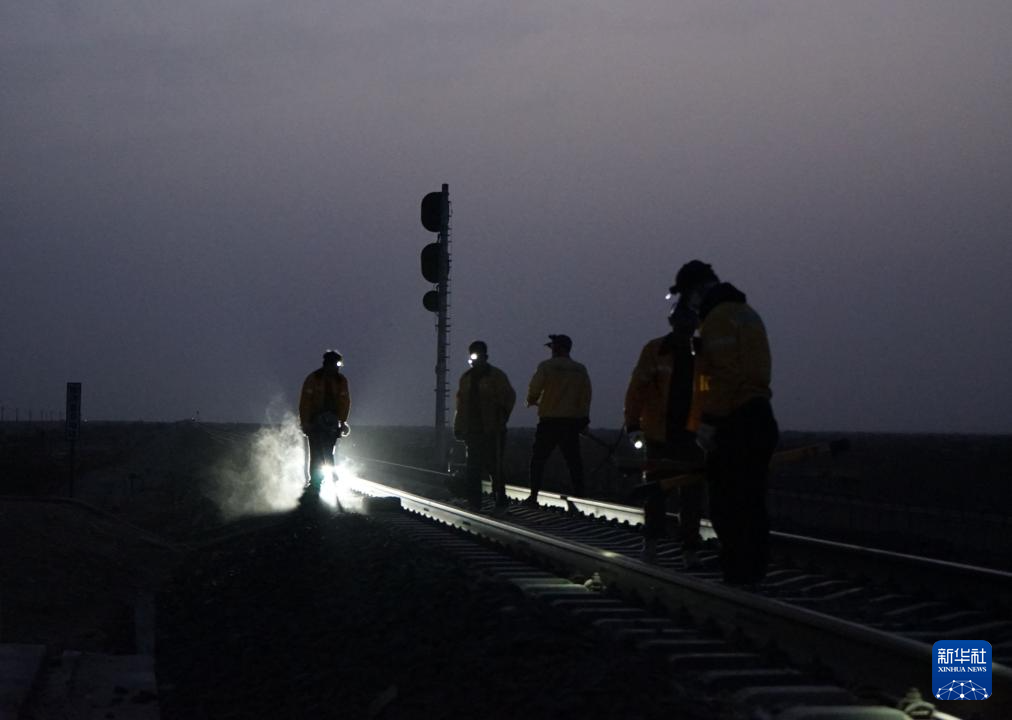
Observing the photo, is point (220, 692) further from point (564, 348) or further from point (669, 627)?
point (564, 348)

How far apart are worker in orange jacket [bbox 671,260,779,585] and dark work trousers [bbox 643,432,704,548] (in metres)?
1.58

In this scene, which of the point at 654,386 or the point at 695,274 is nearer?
the point at 695,274

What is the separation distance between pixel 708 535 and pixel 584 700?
21.9 ft

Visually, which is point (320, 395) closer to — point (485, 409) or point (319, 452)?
point (319, 452)

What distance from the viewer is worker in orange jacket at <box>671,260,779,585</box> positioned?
24.2 feet

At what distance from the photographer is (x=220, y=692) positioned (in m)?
6.77

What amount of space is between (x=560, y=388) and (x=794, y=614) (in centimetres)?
931

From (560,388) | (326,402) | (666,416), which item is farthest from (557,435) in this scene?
(666,416)

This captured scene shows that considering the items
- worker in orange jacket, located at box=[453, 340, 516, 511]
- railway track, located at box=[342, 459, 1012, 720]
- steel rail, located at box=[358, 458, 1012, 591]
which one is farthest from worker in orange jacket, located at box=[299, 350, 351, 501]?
steel rail, located at box=[358, 458, 1012, 591]

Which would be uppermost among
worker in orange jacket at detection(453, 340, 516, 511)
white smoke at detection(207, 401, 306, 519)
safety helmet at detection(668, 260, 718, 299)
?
safety helmet at detection(668, 260, 718, 299)

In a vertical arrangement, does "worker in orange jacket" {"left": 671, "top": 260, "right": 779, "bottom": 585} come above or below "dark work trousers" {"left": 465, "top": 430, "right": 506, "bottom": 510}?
above

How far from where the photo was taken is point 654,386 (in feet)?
31.2

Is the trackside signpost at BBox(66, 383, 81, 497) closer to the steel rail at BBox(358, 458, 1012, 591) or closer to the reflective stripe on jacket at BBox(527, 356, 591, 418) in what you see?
the reflective stripe on jacket at BBox(527, 356, 591, 418)

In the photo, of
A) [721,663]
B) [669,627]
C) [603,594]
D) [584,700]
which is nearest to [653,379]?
[603,594]
